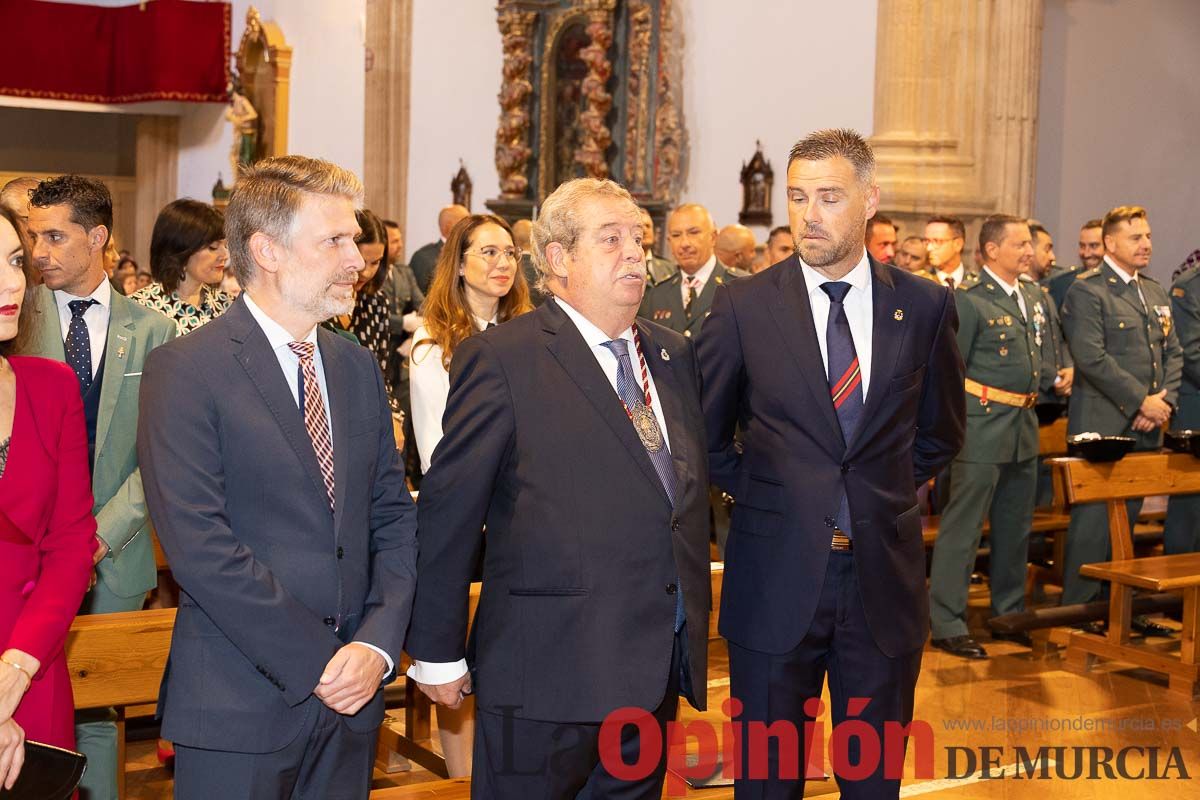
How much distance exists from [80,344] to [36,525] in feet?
3.91

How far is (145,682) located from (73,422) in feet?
3.31

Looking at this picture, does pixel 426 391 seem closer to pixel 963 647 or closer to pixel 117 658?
pixel 117 658

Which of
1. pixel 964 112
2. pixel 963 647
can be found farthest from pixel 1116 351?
pixel 964 112

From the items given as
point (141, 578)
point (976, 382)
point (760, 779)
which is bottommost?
point (760, 779)

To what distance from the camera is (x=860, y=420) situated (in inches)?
113

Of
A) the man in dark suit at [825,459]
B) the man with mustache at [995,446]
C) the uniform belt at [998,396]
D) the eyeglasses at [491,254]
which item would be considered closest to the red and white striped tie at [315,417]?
the man in dark suit at [825,459]

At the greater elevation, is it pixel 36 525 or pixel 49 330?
pixel 49 330

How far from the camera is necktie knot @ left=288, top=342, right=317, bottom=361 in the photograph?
2375 millimetres

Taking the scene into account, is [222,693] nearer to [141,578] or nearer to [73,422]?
[73,422]

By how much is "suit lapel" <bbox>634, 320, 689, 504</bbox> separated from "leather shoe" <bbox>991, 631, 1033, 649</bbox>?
3.69m

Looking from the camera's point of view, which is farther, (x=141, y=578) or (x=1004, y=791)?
(x=1004, y=791)

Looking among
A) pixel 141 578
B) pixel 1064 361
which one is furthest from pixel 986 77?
pixel 141 578

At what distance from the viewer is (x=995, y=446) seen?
226 inches

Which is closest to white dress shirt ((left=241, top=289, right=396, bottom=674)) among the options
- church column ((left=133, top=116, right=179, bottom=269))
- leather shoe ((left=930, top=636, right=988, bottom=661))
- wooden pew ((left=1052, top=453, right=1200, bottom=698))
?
wooden pew ((left=1052, top=453, right=1200, bottom=698))
